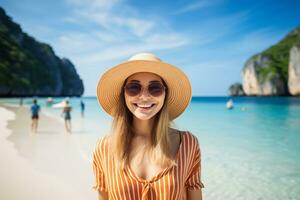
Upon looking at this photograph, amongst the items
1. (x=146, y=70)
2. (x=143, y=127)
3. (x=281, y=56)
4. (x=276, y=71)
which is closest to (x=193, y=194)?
(x=143, y=127)

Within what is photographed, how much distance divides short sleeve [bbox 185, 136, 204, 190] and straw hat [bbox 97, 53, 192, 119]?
0.45 metres

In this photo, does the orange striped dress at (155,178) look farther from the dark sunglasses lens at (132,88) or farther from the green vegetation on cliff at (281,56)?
the green vegetation on cliff at (281,56)

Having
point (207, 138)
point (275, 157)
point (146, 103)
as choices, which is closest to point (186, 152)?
point (146, 103)

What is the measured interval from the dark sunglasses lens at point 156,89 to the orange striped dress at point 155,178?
391mm

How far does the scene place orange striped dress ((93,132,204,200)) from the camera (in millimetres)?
1650

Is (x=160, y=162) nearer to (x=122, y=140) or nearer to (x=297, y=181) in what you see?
(x=122, y=140)

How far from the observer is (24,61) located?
8925 centimetres

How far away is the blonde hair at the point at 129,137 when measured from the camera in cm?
178

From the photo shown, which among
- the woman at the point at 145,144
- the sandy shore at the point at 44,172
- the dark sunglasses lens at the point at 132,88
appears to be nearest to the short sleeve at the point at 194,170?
the woman at the point at 145,144

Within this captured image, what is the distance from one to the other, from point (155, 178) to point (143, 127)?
49 cm

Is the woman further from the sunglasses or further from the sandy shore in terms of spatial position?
the sandy shore

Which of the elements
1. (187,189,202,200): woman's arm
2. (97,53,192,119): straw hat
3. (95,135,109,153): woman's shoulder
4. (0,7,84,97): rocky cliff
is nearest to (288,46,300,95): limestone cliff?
(97,53,192,119): straw hat

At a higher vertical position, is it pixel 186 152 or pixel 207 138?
pixel 186 152

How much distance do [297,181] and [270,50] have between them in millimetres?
124022
